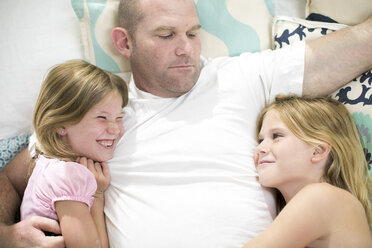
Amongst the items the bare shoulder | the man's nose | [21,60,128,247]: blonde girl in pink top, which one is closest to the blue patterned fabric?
[21,60,128,247]: blonde girl in pink top

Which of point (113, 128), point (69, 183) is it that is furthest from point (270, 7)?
point (69, 183)

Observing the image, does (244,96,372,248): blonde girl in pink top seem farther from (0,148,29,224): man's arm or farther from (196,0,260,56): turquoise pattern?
(0,148,29,224): man's arm

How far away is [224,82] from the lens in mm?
1532

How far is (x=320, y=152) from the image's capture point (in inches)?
50.9

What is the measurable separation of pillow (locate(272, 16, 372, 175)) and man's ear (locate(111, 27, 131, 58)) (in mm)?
640

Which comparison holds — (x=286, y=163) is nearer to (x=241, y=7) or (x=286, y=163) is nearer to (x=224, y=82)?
(x=224, y=82)

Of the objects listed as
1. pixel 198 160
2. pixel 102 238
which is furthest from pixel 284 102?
pixel 102 238

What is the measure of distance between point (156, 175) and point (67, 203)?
0.32 meters

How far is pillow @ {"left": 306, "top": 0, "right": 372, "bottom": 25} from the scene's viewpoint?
4.71ft

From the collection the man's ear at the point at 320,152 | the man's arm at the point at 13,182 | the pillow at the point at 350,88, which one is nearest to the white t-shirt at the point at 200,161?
the pillow at the point at 350,88

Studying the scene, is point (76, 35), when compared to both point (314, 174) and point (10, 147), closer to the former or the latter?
point (10, 147)

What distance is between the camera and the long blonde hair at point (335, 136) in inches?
50.7

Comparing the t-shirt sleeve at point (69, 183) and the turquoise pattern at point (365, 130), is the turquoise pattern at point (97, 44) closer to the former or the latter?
the t-shirt sleeve at point (69, 183)

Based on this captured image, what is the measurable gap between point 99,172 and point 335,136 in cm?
84
